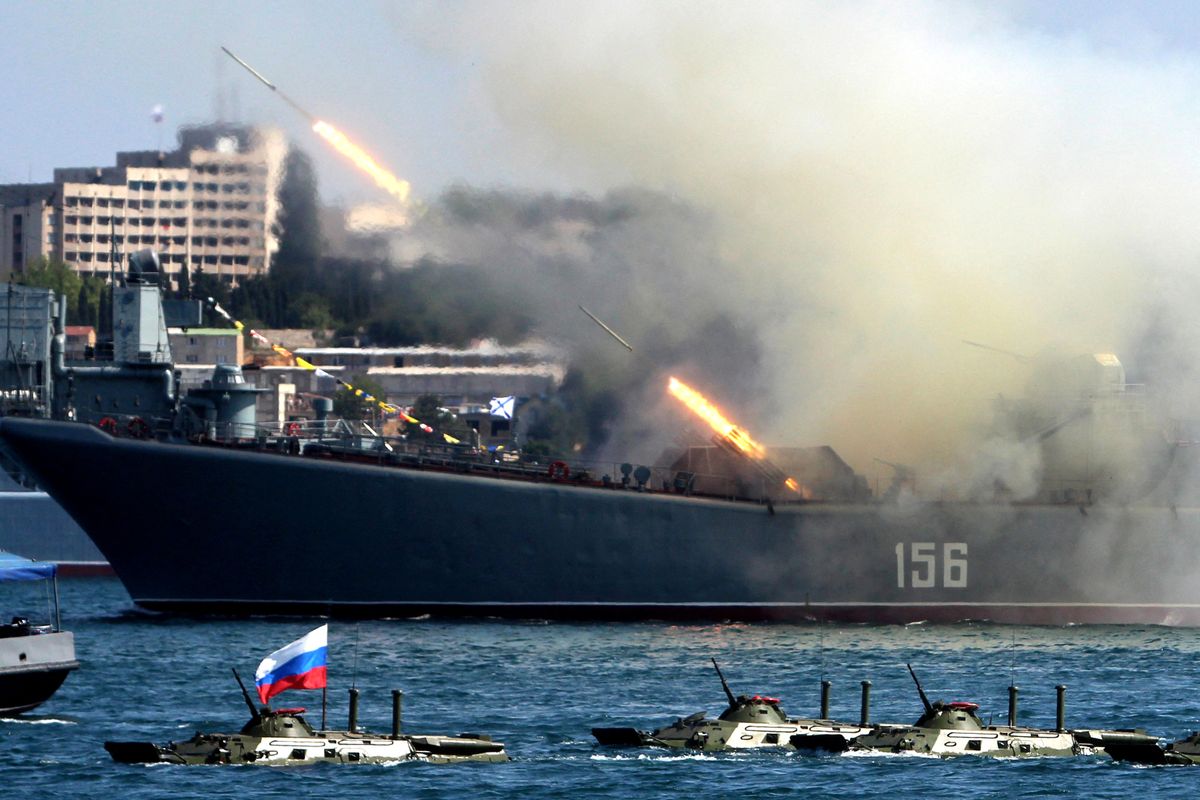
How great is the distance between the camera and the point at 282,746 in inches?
1314

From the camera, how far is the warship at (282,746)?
33156mm

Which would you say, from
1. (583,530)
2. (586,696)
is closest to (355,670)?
(586,696)

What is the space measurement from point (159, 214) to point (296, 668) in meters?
51.0

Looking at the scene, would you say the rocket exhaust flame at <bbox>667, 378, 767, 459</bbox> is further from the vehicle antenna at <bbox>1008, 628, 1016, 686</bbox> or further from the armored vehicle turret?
the armored vehicle turret

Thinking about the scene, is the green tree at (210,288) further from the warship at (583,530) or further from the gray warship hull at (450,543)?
the gray warship hull at (450,543)

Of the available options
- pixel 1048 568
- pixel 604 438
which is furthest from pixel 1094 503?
pixel 604 438

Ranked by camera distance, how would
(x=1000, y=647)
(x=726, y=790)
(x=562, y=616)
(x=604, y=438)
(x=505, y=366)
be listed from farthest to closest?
(x=604, y=438) → (x=505, y=366) → (x=562, y=616) → (x=1000, y=647) → (x=726, y=790)

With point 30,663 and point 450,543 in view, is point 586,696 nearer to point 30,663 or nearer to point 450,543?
point 30,663

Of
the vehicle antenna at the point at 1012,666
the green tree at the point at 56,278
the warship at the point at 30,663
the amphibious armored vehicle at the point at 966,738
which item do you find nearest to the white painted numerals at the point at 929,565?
the vehicle antenna at the point at 1012,666

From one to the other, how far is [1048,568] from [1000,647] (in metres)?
7.58

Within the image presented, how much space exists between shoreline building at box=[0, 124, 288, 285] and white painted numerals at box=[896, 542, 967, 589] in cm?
1844

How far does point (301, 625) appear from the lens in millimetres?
55844

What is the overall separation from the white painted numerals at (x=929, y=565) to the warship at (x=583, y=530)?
5 centimetres

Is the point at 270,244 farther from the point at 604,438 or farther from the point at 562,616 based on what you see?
the point at 604,438
